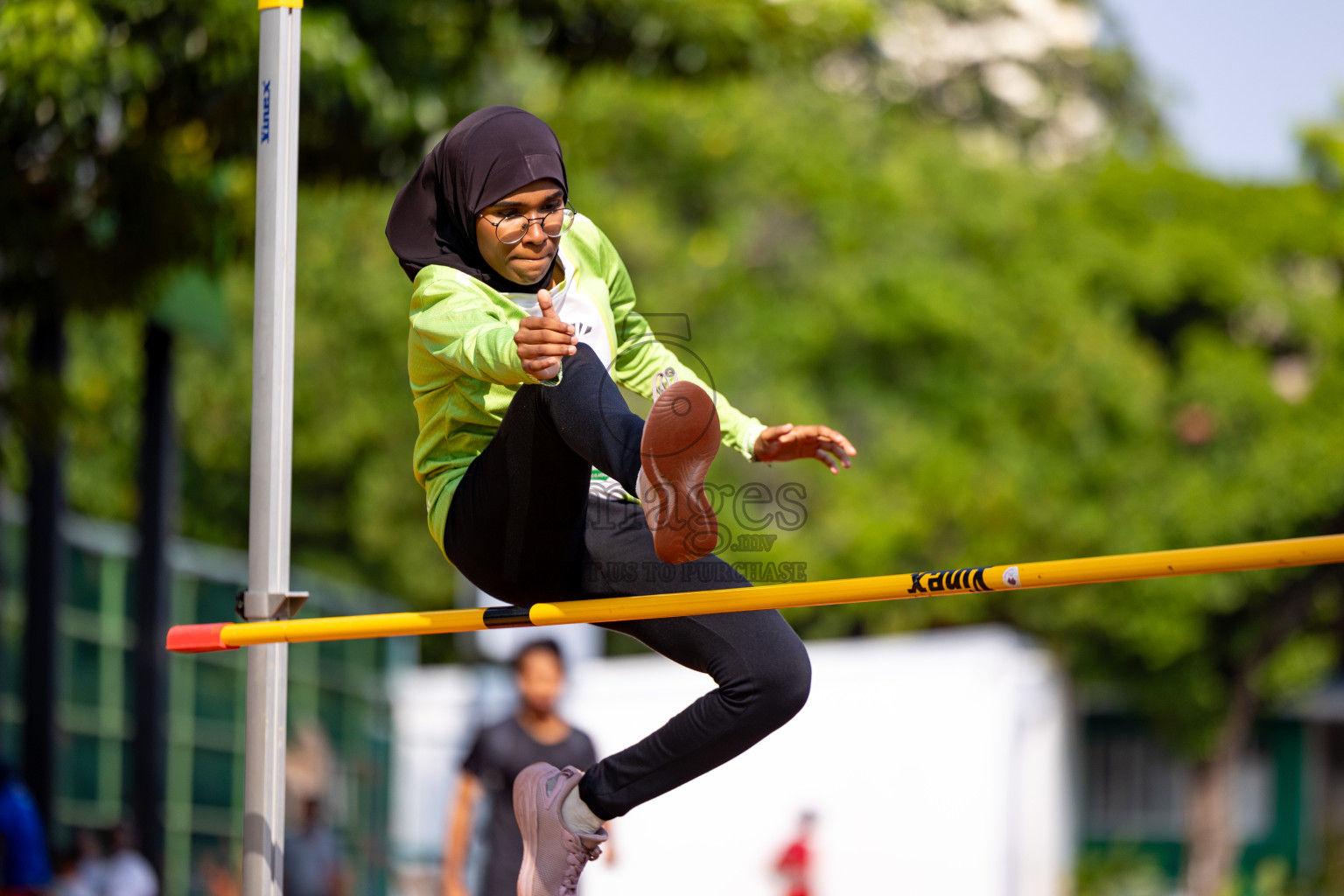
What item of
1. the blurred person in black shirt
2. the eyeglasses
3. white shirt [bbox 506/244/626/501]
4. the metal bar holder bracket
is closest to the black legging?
white shirt [bbox 506/244/626/501]

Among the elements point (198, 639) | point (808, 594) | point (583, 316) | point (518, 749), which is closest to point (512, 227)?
point (583, 316)

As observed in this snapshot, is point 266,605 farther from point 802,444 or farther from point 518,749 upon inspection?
point 518,749

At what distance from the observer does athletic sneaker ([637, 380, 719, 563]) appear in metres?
2.59

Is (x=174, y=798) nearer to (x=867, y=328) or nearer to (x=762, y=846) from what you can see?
(x=762, y=846)

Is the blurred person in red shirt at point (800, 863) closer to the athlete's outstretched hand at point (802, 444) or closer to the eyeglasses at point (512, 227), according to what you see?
the athlete's outstretched hand at point (802, 444)

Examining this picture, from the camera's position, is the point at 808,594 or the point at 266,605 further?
the point at 266,605

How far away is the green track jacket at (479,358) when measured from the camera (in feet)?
8.97

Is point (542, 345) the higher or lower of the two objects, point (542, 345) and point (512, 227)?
the lower

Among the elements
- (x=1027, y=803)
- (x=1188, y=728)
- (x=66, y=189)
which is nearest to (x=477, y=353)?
(x=66, y=189)

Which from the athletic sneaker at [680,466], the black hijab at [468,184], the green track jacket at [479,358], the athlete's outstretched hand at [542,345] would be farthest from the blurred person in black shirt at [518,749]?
the athlete's outstretched hand at [542,345]

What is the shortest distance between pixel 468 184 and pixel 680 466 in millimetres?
749

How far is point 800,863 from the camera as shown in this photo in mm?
8250

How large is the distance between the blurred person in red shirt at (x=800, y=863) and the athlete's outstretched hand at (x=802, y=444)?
217 inches

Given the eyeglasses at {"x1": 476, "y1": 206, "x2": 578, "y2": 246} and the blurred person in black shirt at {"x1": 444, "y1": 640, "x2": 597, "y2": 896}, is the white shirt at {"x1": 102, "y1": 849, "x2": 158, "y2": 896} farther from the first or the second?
the eyeglasses at {"x1": 476, "y1": 206, "x2": 578, "y2": 246}
